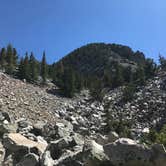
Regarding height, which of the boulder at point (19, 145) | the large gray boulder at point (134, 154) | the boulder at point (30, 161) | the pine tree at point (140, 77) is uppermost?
the pine tree at point (140, 77)

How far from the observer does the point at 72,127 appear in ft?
108

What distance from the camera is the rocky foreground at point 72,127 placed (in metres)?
13.3

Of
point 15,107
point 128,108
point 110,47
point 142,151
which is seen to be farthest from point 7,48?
point 110,47

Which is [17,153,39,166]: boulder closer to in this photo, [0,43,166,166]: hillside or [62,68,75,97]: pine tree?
[0,43,166,166]: hillside

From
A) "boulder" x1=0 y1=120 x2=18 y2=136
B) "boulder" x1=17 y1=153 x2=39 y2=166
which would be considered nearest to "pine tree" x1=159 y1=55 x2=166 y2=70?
"boulder" x1=0 y1=120 x2=18 y2=136

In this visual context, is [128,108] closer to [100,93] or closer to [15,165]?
[100,93]

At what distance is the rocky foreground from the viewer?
1334cm

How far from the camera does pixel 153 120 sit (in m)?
45.8

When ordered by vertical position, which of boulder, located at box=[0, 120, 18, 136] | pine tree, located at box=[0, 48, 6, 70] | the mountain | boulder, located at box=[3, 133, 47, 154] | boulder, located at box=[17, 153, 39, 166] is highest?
the mountain

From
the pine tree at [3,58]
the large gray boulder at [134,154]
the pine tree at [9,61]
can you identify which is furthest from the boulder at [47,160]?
the pine tree at [3,58]

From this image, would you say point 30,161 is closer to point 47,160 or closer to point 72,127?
point 47,160

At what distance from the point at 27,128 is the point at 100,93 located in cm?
3206

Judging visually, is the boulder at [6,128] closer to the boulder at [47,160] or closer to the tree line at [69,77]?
the boulder at [47,160]

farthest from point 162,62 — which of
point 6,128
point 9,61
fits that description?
point 6,128
